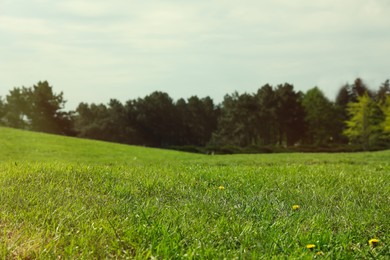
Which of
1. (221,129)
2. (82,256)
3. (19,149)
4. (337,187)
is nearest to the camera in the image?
(82,256)

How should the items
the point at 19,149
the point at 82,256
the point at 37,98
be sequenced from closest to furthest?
1. the point at 82,256
2. the point at 19,149
3. the point at 37,98

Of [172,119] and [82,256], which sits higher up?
[172,119]

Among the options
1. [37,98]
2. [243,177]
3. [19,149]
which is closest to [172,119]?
[37,98]

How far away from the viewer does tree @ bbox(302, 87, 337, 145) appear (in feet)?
222

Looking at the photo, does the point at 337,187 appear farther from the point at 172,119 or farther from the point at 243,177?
the point at 172,119

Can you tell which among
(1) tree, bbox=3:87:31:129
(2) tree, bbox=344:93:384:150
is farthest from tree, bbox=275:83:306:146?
(1) tree, bbox=3:87:31:129

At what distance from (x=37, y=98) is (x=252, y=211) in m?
63.5

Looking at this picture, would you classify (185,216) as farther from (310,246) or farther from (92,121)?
(92,121)

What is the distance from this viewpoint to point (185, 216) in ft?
12.7

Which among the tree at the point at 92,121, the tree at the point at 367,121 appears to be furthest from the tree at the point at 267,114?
the tree at the point at 92,121

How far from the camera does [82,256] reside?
2.95 metres

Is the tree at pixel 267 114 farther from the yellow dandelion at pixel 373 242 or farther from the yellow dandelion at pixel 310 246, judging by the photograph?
the yellow dandelion at pixel 310 246

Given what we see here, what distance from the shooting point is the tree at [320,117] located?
67.6 meters

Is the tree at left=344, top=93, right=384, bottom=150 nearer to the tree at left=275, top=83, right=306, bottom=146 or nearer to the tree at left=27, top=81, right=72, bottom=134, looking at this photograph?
the tree at left=275, top=83, right=306, bottom=146
